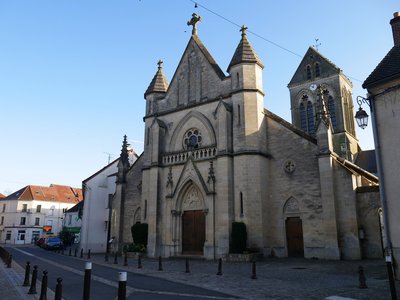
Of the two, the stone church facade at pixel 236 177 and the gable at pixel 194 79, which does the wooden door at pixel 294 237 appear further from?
the gable at pixel 194 79

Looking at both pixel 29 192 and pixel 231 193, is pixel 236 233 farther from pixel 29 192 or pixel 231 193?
pixel 29 192

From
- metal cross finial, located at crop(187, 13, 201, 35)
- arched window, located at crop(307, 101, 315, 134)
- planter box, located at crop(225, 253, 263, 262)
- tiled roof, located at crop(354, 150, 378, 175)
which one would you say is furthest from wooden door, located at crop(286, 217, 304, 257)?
arched window, located at crop(307, 101, 315, 134)

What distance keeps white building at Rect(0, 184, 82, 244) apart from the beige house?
62.8 meters

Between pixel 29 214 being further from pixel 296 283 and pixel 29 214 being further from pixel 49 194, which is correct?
pixel 296 283

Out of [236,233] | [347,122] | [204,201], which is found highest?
[347,122]

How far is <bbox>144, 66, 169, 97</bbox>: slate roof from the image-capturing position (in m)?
28.8

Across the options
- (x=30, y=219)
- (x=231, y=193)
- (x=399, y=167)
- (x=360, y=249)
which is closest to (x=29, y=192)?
(x=30, y=219)

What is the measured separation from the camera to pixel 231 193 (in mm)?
22062

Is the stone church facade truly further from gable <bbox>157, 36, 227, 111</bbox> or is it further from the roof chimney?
the roof chimney

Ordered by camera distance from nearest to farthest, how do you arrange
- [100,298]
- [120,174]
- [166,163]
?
[100,298], [166,163], [120,174]

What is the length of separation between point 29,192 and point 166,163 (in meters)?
48.7

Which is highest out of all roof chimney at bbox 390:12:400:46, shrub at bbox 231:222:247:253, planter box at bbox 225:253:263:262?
roof chimney at bbox 390:12:400:46

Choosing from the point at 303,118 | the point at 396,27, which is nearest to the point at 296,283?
the point at 396,27

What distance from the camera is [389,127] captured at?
40.5 ft
